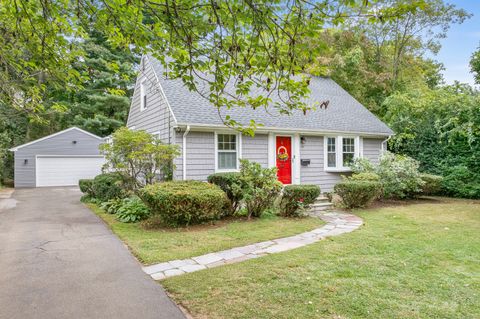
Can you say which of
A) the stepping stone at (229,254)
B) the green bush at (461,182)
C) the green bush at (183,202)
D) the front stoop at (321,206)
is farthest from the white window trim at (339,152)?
the stepping stone at (229,254)

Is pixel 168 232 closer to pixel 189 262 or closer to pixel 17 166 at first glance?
pixel 189 262

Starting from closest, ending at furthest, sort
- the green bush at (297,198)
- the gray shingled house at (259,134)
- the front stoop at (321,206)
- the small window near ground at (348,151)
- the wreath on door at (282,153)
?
the green bush at (297,198) → the front stoop at (321,206) → the gray shingled house at (259,134) → the wreath on door at (282,153) → the small window near ground at (348,151)

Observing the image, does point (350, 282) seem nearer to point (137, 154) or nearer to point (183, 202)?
point (183, 202)

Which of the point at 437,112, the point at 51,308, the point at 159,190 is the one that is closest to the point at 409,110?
the point at 437,112

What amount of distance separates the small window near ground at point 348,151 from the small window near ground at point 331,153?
45cm

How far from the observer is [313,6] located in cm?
270

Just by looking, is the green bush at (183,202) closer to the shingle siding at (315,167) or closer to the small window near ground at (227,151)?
the small window near ground at (227,151)

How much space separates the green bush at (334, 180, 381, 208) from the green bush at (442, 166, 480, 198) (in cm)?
454

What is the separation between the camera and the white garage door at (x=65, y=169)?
18.1 metres

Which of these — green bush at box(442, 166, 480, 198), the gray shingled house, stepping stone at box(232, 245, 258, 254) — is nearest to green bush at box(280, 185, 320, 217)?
the gray shingled house

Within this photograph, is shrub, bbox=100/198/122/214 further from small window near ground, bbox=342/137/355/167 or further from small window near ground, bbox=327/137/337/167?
small window near ground, bbox=342/137/355/167

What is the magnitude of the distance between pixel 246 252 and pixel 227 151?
5.42m

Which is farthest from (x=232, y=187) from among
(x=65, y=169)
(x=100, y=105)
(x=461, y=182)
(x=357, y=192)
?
(x=100, y=105)

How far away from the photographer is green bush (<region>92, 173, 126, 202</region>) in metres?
8.95
